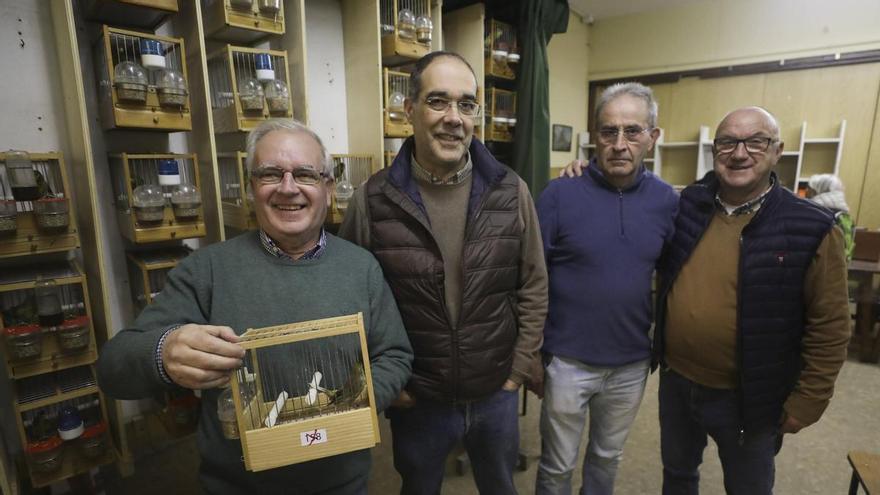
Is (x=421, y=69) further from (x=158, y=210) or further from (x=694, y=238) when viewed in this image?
(x=158, y=210)

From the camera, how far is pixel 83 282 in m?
1.55

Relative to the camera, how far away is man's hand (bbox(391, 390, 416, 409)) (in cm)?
123

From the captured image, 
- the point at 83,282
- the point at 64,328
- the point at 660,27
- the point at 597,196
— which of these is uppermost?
the point at 660,27

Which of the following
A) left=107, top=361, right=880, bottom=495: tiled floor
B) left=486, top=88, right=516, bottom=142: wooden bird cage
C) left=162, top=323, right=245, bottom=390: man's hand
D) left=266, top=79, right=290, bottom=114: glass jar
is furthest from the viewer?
left=486, top=88, right=516, bottom=142: wooden bird cage

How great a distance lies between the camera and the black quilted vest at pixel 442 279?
1205 mm

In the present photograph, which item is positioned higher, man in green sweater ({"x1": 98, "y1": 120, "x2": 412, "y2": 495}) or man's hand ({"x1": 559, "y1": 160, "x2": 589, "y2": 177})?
man's hand ({"x1": 559, "y1": 160, "x2": 589, "y2": 177})

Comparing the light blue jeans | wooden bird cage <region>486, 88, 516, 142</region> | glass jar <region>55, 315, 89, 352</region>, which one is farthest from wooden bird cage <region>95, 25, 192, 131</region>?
wooden bird cage <region>486, 88, 516, 142</region>

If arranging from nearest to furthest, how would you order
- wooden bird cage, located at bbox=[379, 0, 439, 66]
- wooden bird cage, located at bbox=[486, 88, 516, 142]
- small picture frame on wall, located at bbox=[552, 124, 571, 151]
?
wooden bird cage, located at bbox=[379, 0, 439, 66], wooden bird cage, located at bbox=[486, 88, 516, 142], small picture frame on wall, located at bbox=[552, 124, 571, 151]

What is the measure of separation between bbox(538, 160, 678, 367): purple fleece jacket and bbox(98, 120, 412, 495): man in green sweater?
0.57 meters

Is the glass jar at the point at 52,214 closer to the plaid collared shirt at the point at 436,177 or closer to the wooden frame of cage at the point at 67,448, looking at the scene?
the wooden frame of cage at the point at 67,448

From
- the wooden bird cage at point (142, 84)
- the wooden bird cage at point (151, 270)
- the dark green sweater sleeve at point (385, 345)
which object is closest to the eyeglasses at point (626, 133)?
the dark green sweater sleeve at point (385, 345)

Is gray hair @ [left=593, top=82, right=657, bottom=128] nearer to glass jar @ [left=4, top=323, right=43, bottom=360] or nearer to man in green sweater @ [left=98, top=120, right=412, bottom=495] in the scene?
man in green sweater @ [left=98, top=120, right=412, bottom=495]

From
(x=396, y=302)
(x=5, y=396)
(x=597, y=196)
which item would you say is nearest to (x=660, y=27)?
(x=597, y=196)

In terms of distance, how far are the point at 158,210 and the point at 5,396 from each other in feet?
3.20
